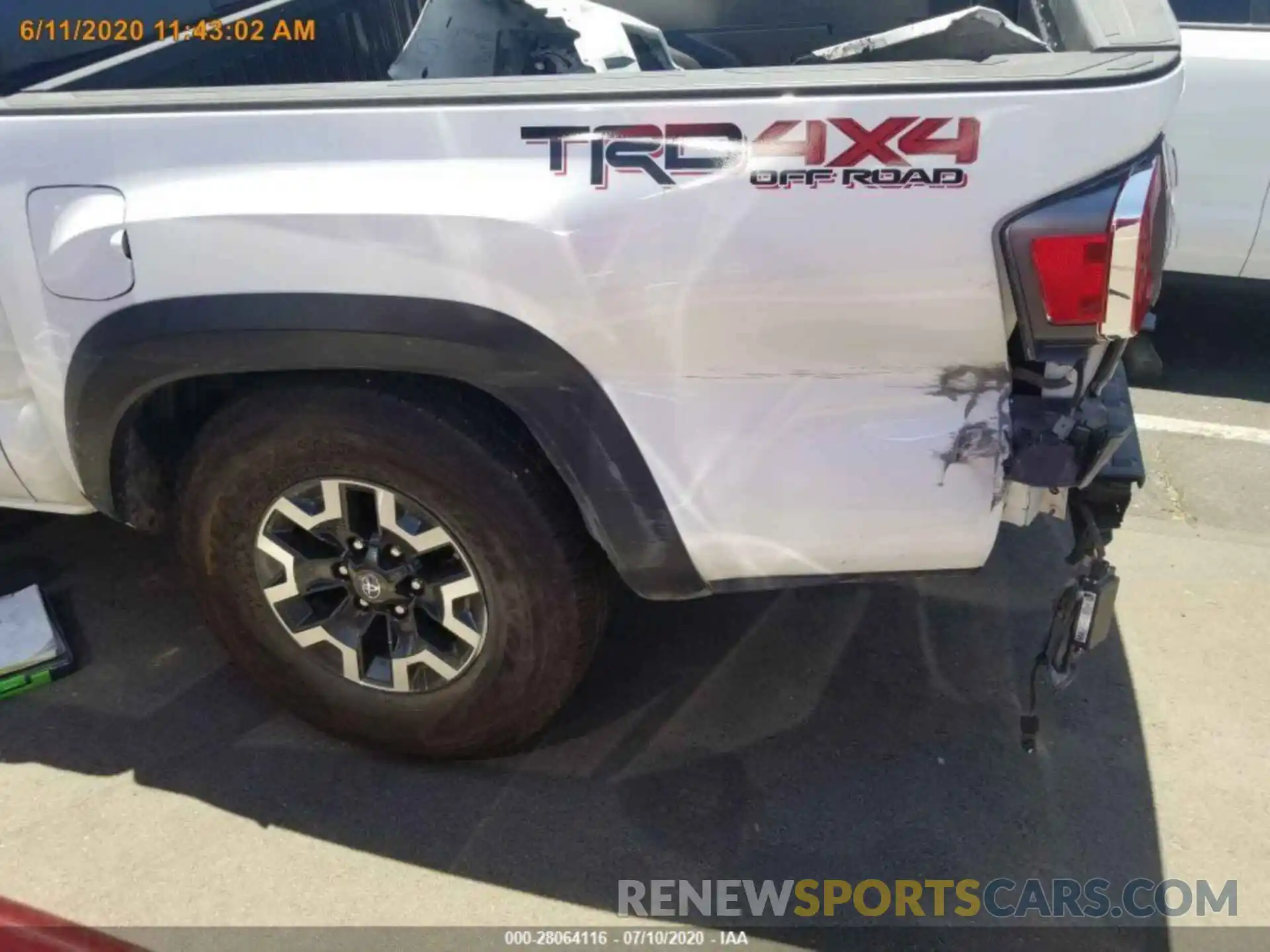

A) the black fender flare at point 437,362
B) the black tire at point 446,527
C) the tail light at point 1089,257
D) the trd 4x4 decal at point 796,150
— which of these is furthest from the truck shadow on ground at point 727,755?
the trd 4x4 decal at point 796,150

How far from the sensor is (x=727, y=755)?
266 cm

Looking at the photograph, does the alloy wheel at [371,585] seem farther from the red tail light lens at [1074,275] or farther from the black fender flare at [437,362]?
the red tail light lens at [1074,275]

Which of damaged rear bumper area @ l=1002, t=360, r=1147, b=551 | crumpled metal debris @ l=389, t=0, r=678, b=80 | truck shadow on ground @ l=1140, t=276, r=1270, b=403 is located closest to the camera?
damaged rear bumper area @ l=1002, t=360, r=1147, b=551

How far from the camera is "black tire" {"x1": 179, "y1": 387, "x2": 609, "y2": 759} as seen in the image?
223 cm

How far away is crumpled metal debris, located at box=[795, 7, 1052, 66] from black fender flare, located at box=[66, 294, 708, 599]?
2.75 ft

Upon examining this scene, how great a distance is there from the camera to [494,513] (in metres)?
2.25

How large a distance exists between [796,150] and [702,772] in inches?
56.6

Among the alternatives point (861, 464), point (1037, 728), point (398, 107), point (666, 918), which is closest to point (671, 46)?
point (398, 107)

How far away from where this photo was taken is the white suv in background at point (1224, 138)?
4.07m

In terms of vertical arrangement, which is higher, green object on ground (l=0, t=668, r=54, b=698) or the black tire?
the black tire

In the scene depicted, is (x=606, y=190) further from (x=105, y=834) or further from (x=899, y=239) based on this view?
(x=105, y=834)

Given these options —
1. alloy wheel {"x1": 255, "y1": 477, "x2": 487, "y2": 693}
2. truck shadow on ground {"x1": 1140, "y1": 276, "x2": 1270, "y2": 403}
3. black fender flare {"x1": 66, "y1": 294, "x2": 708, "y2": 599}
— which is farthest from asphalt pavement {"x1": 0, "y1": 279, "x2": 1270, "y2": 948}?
truck shadow on ground {"x1": 1140, "y1": 276, "x2": 1270, "y2": 403}

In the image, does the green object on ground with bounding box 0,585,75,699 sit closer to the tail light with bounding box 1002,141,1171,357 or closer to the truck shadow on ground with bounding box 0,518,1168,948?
the truck shadow on ground with bounding box 0,518,1168,948

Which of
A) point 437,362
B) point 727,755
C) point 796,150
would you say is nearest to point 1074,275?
point 796,150
